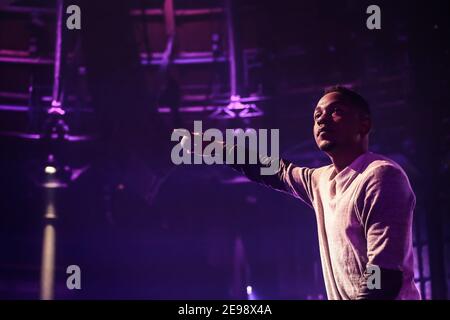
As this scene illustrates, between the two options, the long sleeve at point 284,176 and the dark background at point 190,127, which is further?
the dark background at point 190,127

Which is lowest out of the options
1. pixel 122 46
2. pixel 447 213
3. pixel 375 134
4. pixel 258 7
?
pixel 447 213

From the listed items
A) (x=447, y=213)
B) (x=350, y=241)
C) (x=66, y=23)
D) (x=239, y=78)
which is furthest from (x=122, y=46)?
(x=350, y=241)

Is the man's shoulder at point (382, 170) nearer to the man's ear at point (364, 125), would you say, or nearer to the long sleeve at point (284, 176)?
the man's ear at point (364, 125)

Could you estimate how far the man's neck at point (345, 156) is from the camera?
2199 mm

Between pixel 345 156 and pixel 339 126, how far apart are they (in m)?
0.11

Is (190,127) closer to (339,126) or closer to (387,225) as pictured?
(339,126)

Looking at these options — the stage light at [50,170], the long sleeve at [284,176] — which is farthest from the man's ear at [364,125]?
the stage light at [50,170]

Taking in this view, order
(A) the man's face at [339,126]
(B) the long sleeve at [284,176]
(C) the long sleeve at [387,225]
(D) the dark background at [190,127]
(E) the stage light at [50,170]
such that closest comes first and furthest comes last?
(C) the long sleeve at [387,225]
(A) the man's face at [339,126]
(B) the long sleeve at [284,176]
(D) the dark background at [190,127]
(E) the stage light at [50,170]

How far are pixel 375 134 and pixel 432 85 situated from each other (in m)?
0.69

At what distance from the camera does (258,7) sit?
537 cm

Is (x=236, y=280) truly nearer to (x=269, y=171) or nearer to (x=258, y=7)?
(x=258, y=7)

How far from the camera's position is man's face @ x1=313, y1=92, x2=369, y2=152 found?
2.19 meters
